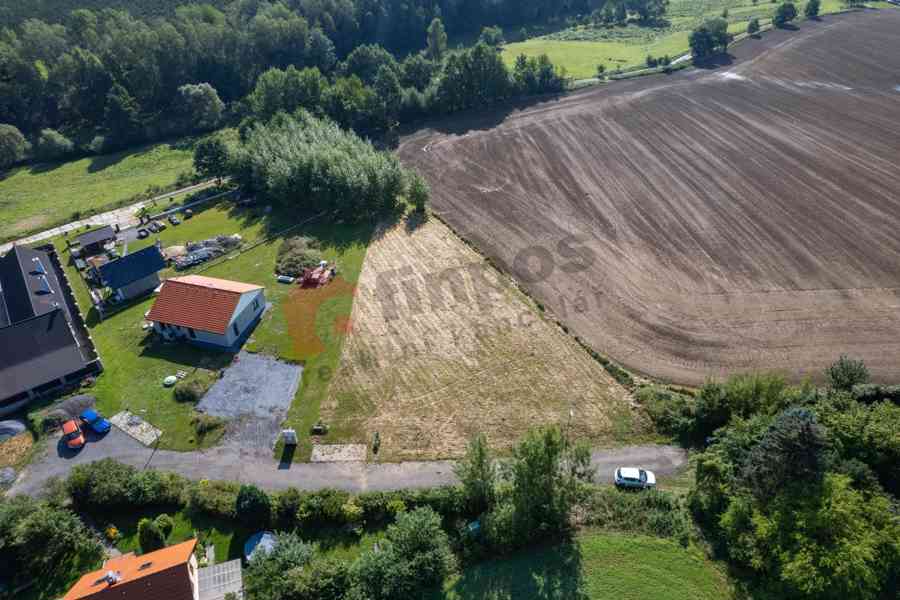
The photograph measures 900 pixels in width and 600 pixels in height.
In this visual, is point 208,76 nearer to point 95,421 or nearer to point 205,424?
point 95,421

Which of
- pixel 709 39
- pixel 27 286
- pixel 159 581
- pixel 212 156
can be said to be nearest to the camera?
pixel 159 581

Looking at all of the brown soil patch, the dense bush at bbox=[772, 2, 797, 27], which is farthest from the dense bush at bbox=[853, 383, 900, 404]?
the dense bush at bbox=[772, 2, 797, 27]

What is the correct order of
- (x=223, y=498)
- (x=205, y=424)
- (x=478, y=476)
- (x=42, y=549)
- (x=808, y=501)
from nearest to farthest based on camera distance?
(x=808, y=501) < (x=42, y=549) < (x=478, y=476) < (x=223, y=498) < (x=205, y=424)

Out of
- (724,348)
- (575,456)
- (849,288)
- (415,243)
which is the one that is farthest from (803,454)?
(415,243)

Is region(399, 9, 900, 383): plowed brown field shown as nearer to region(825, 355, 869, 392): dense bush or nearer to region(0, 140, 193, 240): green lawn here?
region(825, 355, 869, 392): dense bush

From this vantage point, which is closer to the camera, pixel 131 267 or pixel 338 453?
pixel 338 453

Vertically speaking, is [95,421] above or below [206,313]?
below

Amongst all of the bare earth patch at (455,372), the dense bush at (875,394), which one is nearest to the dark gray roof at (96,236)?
the bare earth patch at (455,372)

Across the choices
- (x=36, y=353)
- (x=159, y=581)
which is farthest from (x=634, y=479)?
(x=36, y=353)
